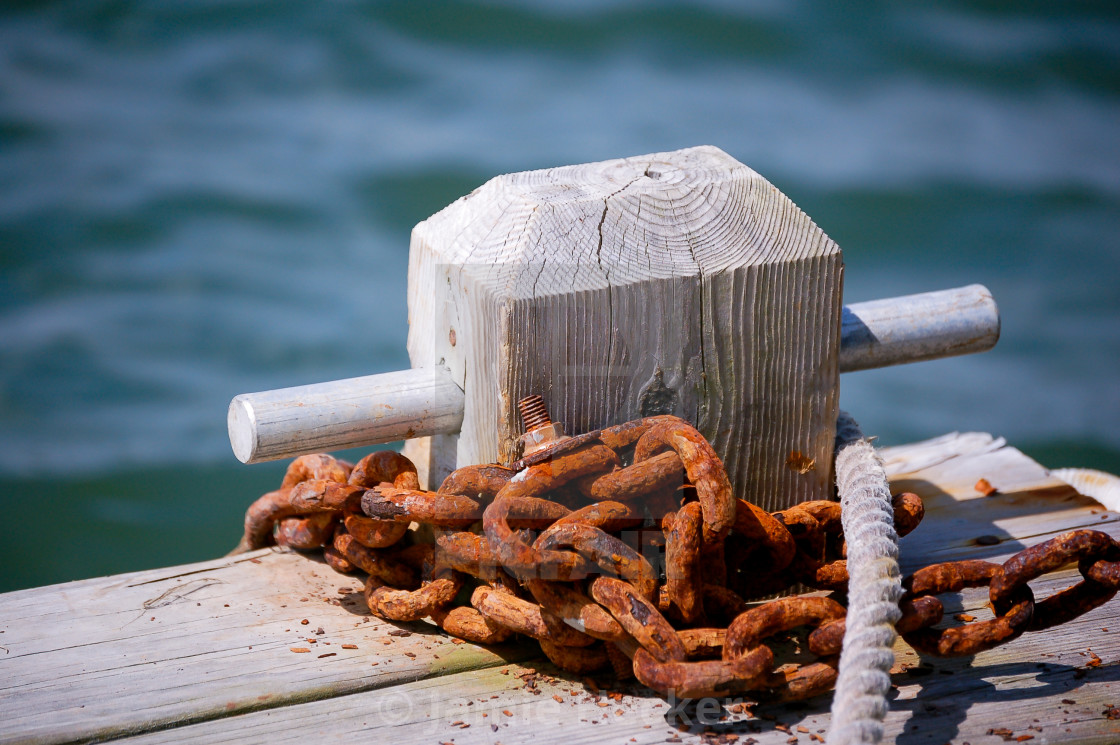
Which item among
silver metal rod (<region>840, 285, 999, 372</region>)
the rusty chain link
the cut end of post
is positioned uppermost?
silver metal rod (<region>840, 285, 999, 372</region>)

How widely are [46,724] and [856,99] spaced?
719 cm

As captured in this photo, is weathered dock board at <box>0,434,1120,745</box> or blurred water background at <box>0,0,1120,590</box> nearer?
weathered dock board at <box>0,434,1120,745</box>

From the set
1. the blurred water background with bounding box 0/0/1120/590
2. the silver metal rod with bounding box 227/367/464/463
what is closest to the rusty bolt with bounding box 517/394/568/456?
the silver metal rod with bounding box 227/367/464/463

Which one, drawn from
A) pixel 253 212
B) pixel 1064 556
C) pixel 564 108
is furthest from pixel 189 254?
pixel 1064 556

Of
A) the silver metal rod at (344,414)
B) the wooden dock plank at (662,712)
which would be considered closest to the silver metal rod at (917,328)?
the wooden dock plank at (662,712)

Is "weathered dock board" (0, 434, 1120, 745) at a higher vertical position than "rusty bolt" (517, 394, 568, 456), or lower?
lower

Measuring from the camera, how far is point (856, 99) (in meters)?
7.68

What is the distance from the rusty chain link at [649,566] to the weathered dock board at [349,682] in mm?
75

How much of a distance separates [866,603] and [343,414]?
3.09 ft

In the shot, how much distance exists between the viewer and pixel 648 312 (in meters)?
1.80

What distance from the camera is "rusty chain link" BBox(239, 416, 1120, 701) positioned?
1.57 meters

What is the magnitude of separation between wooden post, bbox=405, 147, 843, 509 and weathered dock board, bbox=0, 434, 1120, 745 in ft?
1.28

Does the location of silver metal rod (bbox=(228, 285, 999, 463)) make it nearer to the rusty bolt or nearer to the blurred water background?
the rusty bolt

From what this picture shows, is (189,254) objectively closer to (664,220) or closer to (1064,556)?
(664,220)
